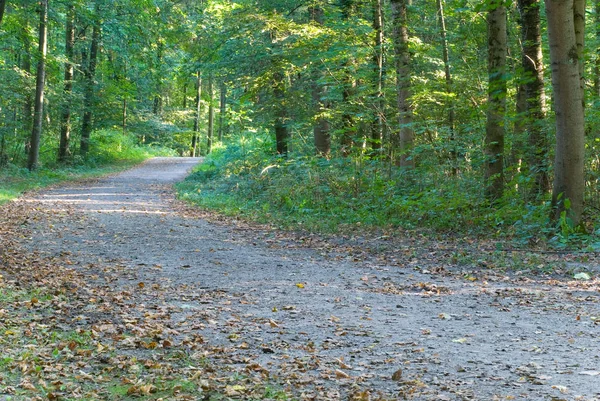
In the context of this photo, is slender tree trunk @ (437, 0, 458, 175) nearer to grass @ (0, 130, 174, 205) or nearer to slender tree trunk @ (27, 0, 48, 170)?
grass @ (0, 130, 174, 205)

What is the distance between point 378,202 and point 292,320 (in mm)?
8306

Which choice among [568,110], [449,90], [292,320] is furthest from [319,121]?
[292,320]

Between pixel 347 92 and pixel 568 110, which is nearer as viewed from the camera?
pixel 568 110

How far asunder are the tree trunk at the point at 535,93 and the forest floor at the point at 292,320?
2.60 metres

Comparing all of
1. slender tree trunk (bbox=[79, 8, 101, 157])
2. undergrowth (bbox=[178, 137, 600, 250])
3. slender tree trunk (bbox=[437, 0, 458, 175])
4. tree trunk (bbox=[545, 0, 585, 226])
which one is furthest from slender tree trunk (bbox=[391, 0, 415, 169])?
slender tree trunk (bbox=[79, 8, 101, 157])

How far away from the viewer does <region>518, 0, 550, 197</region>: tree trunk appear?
11.7 meters

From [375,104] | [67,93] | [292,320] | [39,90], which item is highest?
[67,93]

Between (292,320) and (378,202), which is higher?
(378,202)

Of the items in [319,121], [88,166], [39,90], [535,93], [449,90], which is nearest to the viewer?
[535,93]

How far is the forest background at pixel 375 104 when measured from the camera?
11000mm

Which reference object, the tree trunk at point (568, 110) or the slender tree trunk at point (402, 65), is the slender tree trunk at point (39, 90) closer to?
the slender tree trunk at point (402, 65)

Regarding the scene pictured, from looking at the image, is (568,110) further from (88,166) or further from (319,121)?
(88,166)

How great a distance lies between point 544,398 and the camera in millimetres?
4078

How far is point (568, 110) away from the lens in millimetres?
10039
